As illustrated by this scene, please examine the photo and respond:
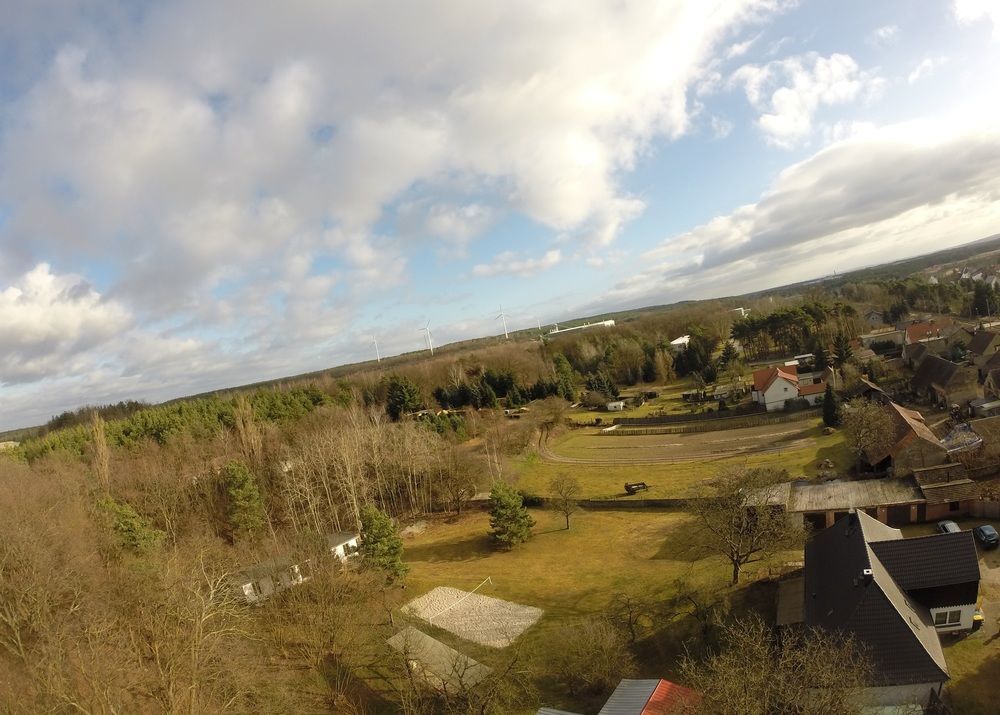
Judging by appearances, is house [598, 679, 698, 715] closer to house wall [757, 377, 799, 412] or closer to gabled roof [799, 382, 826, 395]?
house wall [757, 377, 799, 412]

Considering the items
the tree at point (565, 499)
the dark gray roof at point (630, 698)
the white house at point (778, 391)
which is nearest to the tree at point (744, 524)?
the dark gray roof at point (630, 698)

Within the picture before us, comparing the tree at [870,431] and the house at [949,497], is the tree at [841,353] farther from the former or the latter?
the house at [949,497]

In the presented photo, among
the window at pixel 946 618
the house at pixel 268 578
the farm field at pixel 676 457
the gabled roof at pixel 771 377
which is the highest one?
the house at pixel 268 578

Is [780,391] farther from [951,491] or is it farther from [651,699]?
[651,699]

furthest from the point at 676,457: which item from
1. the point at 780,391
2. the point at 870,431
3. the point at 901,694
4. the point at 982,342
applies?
the point at 982,342

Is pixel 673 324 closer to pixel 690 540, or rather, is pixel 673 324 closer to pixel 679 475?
pixel 679 475
